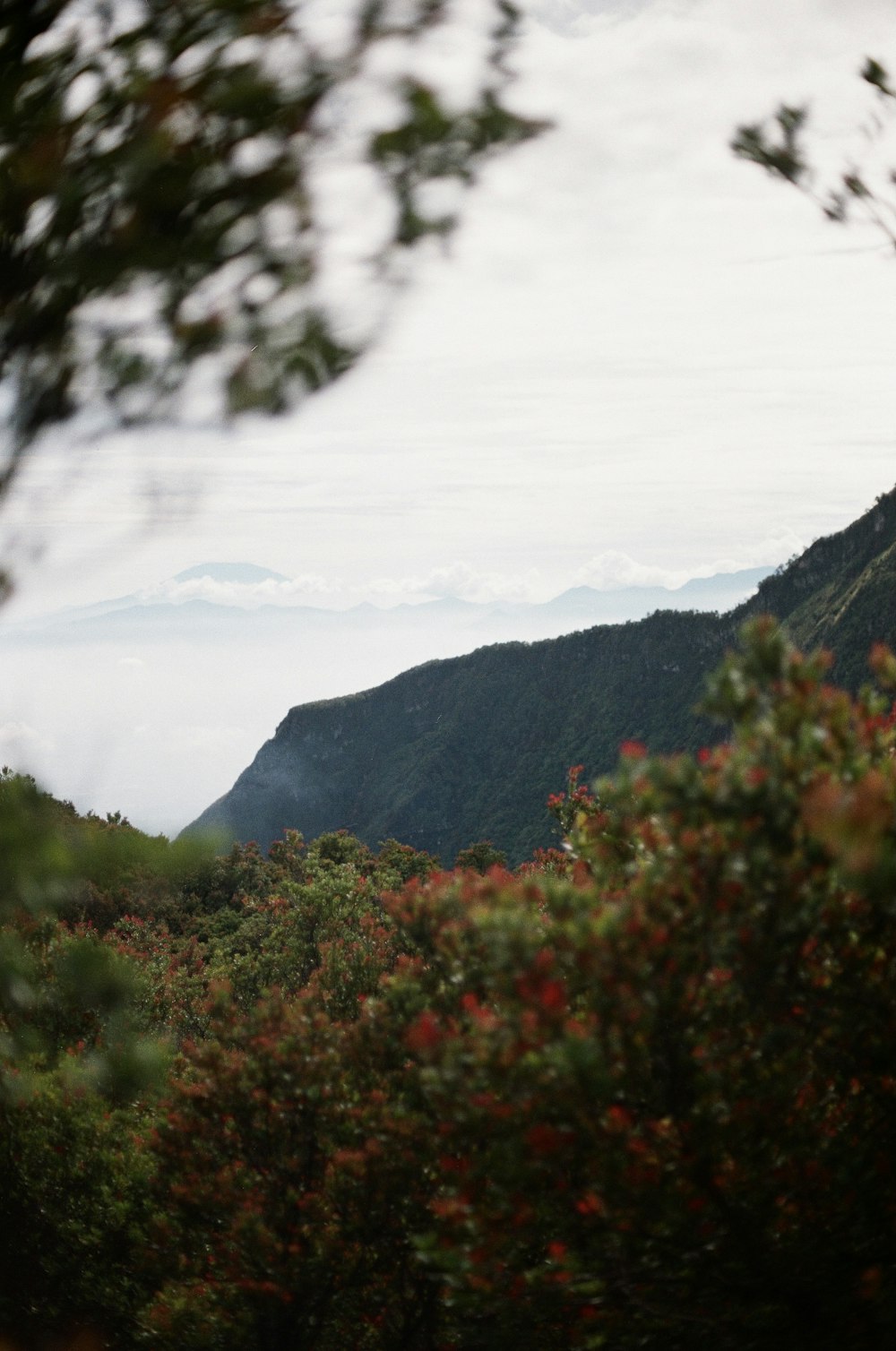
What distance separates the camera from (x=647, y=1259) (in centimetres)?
555

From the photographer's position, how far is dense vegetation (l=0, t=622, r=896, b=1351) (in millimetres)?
4496

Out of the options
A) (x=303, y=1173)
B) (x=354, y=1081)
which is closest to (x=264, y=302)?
(x=354, y=1081)

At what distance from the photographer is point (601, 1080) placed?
4.54 m

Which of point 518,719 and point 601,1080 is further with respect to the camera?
point 518,719

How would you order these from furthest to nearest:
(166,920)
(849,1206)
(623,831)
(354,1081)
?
(166,920)
(354,1081)
(623,831)
(849,1206)

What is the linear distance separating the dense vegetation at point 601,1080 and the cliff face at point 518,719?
236ft

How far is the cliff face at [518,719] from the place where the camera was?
Result: 102 m

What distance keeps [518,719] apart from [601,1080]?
135m

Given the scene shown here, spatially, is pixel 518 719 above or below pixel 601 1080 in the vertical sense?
above

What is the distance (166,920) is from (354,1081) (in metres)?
30.1

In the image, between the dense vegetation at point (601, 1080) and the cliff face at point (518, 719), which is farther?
the cliff face at point (518, 719)

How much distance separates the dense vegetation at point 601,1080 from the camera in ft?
14.8

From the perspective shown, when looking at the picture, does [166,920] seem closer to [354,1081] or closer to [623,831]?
[354,1081]

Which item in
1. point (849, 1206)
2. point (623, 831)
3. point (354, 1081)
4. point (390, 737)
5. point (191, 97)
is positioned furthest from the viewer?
point (390, 737)
